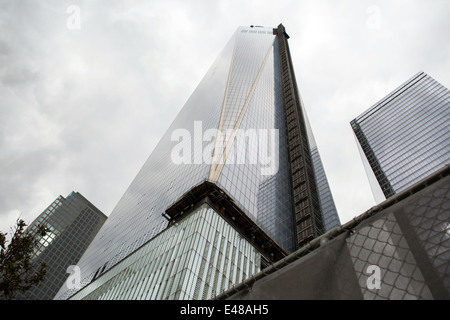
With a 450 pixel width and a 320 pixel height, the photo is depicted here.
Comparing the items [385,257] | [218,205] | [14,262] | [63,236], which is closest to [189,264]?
[218,205]

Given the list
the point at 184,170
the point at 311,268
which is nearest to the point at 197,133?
the point at 184,170

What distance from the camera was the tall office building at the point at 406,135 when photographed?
87.9 meters

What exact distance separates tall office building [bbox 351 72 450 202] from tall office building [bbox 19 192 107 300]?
121008 mm

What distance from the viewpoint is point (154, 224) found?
172 ft

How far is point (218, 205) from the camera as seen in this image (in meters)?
42.5

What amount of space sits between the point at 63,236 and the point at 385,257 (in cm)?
14474

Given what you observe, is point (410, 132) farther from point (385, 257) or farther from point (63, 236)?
point (63, 236)

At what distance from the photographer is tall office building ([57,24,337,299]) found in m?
34.6

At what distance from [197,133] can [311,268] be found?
64217mm

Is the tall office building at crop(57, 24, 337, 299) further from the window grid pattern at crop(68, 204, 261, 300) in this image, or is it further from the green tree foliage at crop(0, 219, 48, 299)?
the green tree foliage at crop(0, 219, 48, 299)

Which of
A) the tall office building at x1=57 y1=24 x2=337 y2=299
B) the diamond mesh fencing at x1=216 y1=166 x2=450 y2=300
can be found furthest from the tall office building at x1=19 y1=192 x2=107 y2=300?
the diamond mesh fencing at x1=216 y1=166 x2=450 y2=300

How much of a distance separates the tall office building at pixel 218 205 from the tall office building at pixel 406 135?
2511 centimetres
